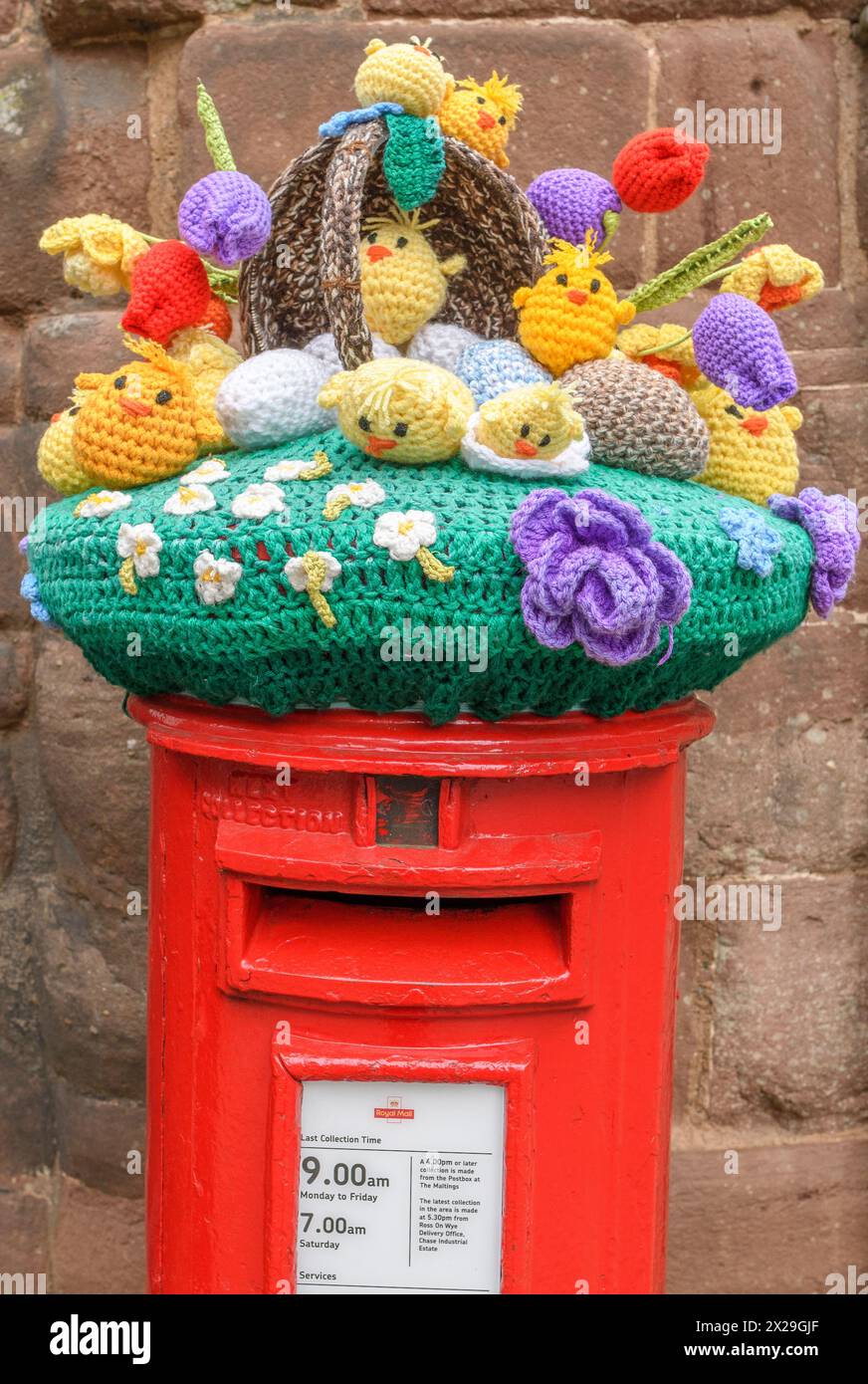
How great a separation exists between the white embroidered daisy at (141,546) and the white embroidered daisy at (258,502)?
0.27 ft

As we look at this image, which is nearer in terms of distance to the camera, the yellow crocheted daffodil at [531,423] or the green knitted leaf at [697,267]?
the yellow crocheted daffodil at [531,423]

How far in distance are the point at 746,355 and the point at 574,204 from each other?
0.28 meters

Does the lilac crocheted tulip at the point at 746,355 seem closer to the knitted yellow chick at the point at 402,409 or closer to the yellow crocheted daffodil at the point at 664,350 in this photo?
the yellow crocheted daffodil at the point at 664,350

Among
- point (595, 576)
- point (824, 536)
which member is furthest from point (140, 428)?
point (824, 536)

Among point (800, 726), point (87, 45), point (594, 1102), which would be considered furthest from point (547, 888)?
point (87, 45)

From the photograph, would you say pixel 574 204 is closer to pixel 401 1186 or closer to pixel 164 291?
pixel 164 291

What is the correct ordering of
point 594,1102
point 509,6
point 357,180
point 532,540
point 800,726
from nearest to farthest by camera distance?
point 532,540 → point 357,180 → point 594,1102 → point 509,6 → point 800,726

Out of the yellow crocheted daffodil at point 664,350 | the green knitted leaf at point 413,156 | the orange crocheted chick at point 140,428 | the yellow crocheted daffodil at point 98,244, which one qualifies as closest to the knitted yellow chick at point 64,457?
the orange crocheted chick at point 140,428

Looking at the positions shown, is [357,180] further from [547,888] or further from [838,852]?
[838,852]

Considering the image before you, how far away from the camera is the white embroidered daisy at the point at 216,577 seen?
111cm

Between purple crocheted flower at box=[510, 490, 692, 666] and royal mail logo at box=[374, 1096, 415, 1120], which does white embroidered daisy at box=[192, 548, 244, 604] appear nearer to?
purple crocheted flower at box=[510, 490, 692, 666]

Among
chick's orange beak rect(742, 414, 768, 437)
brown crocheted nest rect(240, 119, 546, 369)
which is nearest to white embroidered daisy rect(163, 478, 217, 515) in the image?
brown crocheted nest rect(240, 119, 546, 369)

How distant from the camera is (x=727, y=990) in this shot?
84.7 inches
